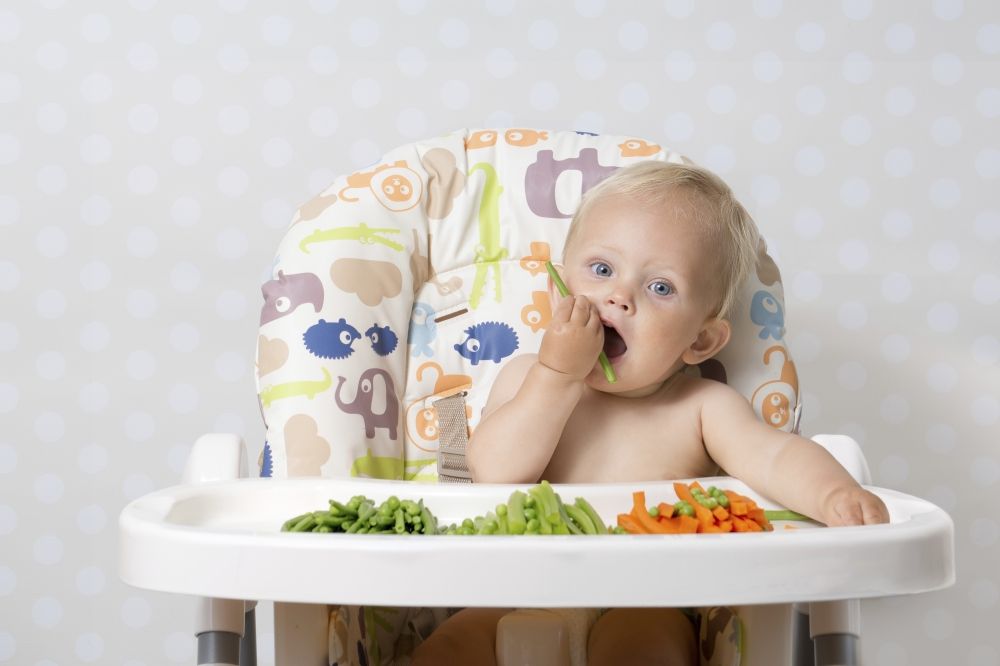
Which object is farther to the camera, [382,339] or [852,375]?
[852,375]

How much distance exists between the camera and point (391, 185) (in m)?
1.19

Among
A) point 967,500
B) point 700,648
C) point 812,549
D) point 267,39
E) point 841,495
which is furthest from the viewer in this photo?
point 967,500

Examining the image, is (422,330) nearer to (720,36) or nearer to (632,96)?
(632,96)

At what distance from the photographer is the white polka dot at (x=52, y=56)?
1.74 meters

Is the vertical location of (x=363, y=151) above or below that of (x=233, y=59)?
below

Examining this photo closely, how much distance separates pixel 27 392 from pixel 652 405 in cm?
106

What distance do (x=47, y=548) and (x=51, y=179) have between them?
22.2 inches

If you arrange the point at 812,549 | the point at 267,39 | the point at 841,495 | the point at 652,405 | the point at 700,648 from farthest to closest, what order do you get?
the point at 267,39, the point at 652,405, the point at 700,648, the point at 841,495, the point at 812,549

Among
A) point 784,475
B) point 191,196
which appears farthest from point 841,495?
point 191,196

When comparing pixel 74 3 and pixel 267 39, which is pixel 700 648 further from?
pixel 74 3

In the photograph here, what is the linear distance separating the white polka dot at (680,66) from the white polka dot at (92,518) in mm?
1089

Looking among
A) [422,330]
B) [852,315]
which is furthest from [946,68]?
[422,330]

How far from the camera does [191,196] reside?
5.70ft

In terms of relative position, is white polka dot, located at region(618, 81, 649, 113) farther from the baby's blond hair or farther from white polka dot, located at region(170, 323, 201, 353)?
white polka dot, located at region(170, 323, 201, 353)
